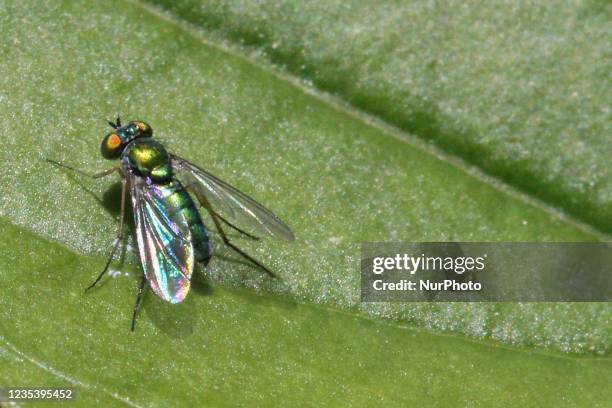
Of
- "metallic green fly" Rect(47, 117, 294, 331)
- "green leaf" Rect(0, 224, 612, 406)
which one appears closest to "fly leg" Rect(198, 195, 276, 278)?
"metallic green fly" Rect(47, 117, 294, 331)

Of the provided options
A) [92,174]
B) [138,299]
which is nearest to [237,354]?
[138,299]

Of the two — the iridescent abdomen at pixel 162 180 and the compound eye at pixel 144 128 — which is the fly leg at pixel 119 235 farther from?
the compound eye at pixel 144 128

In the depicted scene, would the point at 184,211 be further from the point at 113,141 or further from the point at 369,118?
the point at 369,118

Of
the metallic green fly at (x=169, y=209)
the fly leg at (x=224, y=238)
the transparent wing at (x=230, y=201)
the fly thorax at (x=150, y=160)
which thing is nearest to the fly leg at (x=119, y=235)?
the metallic green fly at (x=169, y=209)

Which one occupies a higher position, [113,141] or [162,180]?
[113,141]

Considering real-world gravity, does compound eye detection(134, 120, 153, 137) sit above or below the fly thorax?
above

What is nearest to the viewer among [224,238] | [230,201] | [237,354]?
[237,354]
